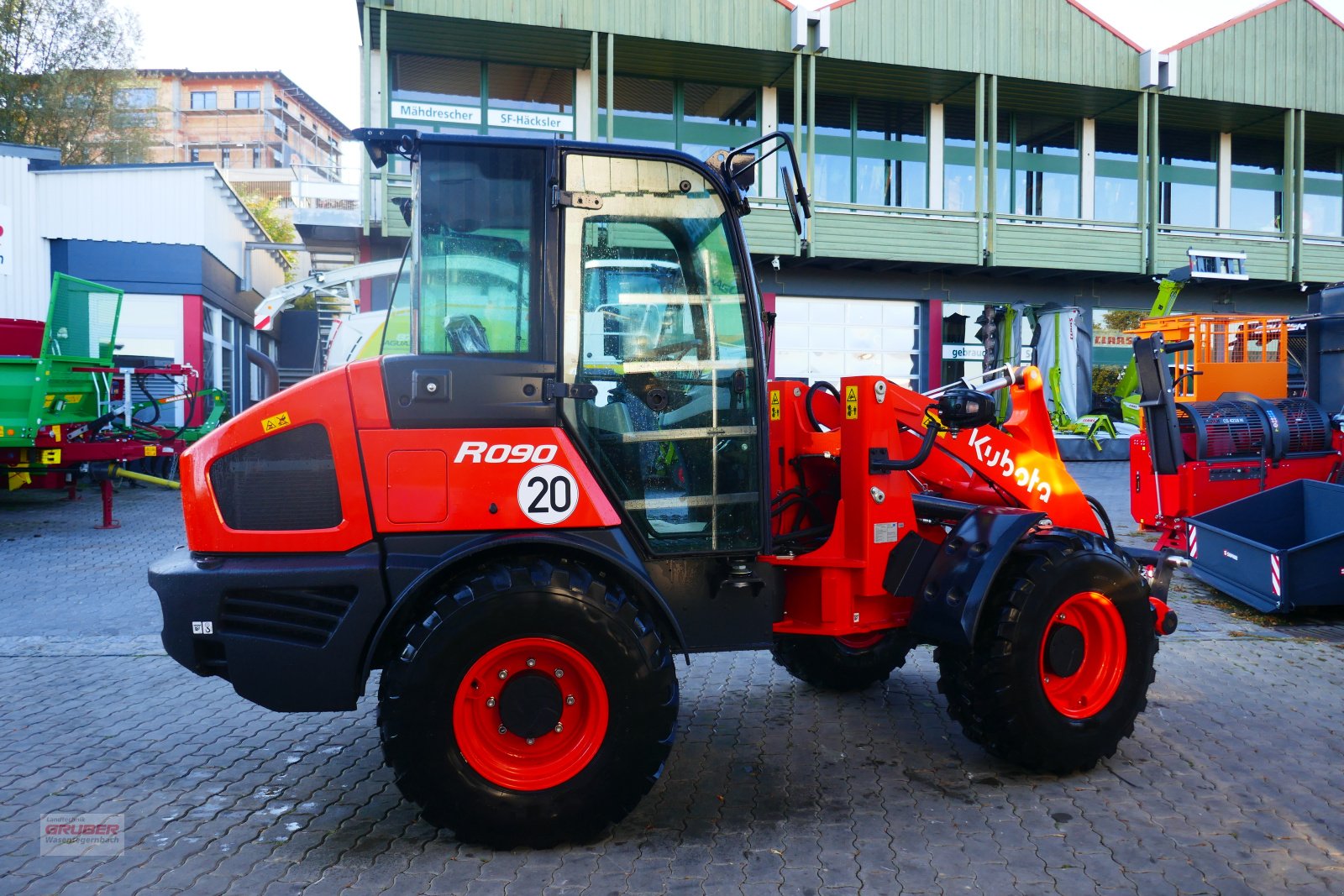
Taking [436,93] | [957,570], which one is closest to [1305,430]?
[957,570]

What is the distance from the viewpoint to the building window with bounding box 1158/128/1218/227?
2327 cm

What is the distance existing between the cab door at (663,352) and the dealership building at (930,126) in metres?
15.2

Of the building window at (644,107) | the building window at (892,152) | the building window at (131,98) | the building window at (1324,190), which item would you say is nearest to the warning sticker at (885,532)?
the building window at (644,107)

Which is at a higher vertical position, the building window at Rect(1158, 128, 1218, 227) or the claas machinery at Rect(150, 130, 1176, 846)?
the building window at Rect(1158, 128, 1218, 227)

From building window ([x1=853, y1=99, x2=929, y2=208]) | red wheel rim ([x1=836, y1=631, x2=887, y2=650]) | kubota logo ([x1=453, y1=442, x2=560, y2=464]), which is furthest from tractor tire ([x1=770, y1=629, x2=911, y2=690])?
building window ([x1=853, y1=99, x2=929, y2=208])

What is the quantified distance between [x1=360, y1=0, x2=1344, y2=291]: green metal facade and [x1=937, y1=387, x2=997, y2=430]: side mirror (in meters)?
14.9

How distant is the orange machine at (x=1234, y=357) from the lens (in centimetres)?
1252

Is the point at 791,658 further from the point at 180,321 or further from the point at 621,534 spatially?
the point at 180,321

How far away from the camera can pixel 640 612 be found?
358 cm

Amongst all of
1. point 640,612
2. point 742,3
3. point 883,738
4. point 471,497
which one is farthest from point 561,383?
point 742,3

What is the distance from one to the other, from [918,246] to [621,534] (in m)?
18.4

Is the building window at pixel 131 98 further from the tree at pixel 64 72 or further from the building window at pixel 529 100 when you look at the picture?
the building window at pixel 529 100

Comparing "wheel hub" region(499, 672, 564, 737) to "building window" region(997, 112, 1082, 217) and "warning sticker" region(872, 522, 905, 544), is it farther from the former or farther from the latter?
"building window" region(997, 112, 1082, 217)

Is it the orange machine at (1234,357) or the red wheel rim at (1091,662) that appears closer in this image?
the red wheel rim at (1091,662)
